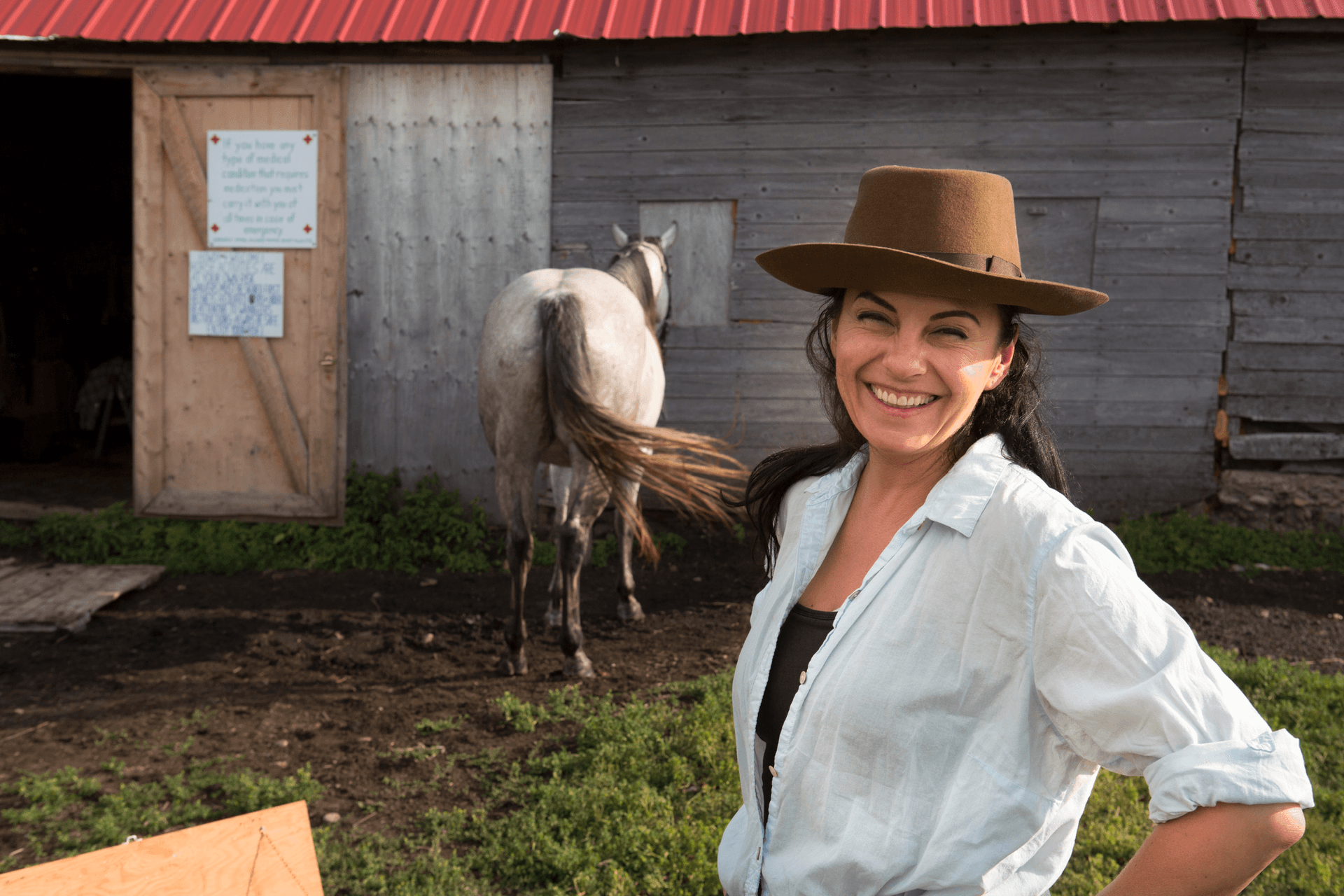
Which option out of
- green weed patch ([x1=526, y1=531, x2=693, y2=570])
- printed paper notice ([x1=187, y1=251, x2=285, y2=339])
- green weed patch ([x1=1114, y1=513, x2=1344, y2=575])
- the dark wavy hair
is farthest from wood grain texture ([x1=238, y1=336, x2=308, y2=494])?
green weed patch ([x1=1114, y1=513, x2=1344, y2=575])

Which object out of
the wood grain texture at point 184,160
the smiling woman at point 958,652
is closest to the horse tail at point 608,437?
the smiling woman at point 958,652

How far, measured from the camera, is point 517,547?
14.8 ft

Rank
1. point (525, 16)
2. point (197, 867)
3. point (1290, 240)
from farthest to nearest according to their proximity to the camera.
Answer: point (525, 16)
point (1290, 240)
point (197, 867)

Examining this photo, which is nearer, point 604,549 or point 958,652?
point 958,652

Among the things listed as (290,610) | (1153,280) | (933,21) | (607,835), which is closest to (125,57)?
(290,610)

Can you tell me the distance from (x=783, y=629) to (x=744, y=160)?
19.4 ft

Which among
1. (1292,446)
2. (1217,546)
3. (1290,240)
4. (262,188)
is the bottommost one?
(1217,546)

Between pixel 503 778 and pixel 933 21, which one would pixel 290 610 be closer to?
pixel 503 778

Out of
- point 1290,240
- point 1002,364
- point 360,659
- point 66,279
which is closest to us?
point 1002,364

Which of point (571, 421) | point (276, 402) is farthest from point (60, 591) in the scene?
point (571, 421)

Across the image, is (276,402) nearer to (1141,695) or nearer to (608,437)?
(608,437)

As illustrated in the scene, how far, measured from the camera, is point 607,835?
2898 millimetres

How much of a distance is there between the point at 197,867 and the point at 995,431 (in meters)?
1.93

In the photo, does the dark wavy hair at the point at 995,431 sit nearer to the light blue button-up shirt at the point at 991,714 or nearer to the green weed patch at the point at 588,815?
the light blue button-up shirt at the point at 991,714
